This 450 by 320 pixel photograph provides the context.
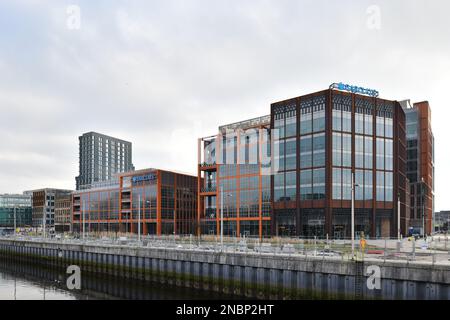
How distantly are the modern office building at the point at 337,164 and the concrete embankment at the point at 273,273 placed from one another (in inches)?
1741

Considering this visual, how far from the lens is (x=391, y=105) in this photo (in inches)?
3787

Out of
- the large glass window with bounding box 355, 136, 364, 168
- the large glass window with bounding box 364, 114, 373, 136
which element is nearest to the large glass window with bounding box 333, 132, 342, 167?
the large glass window with bounding box 355, 136, 364, 168

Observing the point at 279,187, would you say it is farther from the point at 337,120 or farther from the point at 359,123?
the point at 359,123

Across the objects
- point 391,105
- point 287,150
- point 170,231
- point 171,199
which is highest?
point 391,105

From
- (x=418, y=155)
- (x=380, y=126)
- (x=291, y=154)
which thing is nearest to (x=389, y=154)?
(x=380, y=126)

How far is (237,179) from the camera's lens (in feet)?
371

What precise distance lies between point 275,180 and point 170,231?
49.4m

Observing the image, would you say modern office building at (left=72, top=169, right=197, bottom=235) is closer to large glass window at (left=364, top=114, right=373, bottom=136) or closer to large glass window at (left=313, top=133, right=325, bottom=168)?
large glass window at (left=313, top=133, right=325, bottom=168)

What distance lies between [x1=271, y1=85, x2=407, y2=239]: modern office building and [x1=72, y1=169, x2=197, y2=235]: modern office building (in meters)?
47.5

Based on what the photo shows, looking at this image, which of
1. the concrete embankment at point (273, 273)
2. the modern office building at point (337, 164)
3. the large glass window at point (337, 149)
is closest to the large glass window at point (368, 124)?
the modern office building at point (337, 164)

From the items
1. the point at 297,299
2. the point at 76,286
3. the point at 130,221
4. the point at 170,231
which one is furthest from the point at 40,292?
the point at 130,221

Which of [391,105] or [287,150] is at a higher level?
[391,105]

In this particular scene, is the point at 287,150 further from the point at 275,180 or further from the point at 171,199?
the point at 171,199

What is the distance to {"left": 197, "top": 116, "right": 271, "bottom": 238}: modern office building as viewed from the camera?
106 meters
